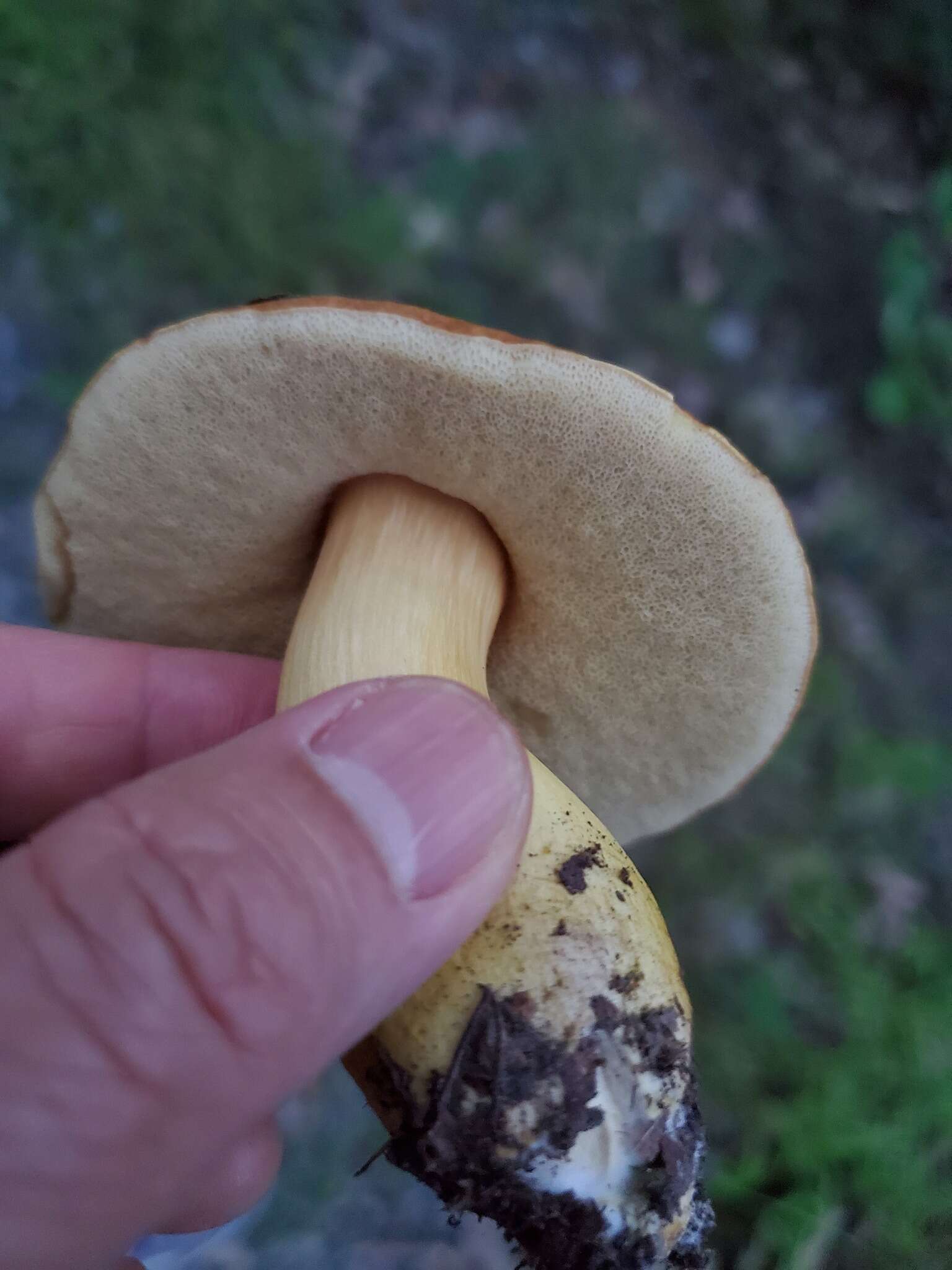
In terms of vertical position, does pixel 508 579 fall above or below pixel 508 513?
below

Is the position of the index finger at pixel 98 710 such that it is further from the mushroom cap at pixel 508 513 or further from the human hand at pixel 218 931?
the human hand at pixel 218 931

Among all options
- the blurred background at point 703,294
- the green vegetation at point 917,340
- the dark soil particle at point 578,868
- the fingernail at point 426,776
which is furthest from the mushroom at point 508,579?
the green vegetation at point 917,340

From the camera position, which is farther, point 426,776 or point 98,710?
point 98,710

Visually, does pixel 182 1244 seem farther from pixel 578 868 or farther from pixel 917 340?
pixel 917 340

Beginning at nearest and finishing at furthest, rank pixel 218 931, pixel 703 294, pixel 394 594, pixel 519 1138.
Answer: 1. pixel 218 931
2. pixel 519 1138
3. pixel 394 594
4. pixel 703 294

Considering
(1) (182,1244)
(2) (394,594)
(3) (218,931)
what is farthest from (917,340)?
(1) (182,1244)

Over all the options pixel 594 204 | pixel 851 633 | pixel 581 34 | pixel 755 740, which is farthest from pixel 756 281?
pixel 755 740

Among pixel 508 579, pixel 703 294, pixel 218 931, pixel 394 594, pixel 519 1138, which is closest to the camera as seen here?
pixel 218 931

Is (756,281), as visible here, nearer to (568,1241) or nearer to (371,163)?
(371,163)
